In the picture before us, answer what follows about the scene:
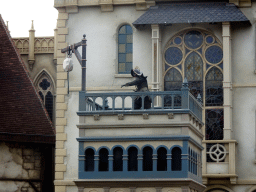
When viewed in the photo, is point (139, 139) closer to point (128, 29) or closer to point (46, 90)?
point (128, 29)

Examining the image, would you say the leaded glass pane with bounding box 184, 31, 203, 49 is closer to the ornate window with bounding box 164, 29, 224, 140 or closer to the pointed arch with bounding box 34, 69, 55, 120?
the ornate window with bounding box 164, 29, 224, 140

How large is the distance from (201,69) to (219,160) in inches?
164

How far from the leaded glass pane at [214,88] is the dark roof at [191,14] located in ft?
7.70

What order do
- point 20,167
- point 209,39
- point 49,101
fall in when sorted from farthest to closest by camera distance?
point 49,101 → point 20,167 → point 209,39

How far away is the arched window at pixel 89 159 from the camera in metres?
32.8

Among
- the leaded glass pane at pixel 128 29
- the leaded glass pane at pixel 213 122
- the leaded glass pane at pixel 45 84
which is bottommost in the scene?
the leaded glass pane at pixel 213 122

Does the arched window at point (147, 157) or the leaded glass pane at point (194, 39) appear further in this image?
the leaded glass pane at point (194, 39)

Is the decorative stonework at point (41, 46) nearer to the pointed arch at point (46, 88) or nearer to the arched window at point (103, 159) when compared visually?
the pointed arch at point (46, 88)

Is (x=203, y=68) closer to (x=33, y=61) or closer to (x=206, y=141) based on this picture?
(x=206, y=141)

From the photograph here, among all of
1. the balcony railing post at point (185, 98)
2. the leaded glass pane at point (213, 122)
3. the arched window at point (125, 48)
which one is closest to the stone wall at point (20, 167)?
the arched window at point (125, 48)

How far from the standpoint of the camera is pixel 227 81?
3900 cm

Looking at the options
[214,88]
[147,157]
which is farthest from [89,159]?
[214,88]

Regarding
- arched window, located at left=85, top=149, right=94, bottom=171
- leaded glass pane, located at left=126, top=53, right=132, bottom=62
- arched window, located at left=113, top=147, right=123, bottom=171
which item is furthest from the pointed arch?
arched window, located at left=113, top=147, right=123, bottom=171

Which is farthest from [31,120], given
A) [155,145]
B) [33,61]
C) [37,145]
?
[155,145]
